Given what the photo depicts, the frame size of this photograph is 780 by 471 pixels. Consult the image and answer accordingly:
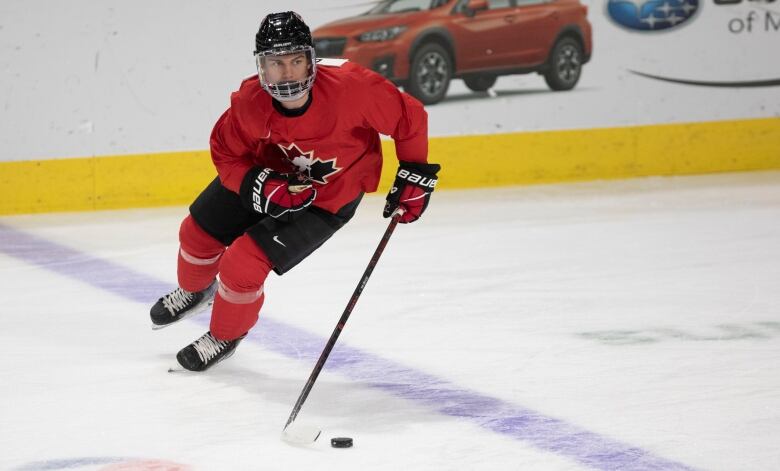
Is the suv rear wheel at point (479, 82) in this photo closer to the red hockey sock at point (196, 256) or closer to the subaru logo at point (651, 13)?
the subaru logo at point (651, 13)

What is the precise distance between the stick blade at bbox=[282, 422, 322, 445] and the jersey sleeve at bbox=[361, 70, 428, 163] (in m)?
0.82

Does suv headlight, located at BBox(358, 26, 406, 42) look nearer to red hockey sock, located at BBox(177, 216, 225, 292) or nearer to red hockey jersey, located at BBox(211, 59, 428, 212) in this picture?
red hockey sock, located at BBox(177, 216, 225, 292)

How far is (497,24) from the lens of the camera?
673cm

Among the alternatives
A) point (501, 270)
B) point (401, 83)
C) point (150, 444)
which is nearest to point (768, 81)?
point (401, 83)

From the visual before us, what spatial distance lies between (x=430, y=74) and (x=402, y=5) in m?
0.40

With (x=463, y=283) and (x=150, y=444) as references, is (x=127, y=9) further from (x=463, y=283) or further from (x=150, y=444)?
(x=150, y=444)

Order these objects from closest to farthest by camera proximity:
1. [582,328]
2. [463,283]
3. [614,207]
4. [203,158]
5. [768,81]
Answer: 1. [582,328]
2. [463,283]
3. [614,207]
4. [203,158]
5. [768,81]

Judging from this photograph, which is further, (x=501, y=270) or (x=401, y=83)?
(x=401, y=83)

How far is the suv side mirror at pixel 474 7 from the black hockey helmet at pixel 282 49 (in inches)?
153

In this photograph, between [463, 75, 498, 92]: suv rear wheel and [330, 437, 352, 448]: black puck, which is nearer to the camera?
[330, 437, 352, 448]: black puck

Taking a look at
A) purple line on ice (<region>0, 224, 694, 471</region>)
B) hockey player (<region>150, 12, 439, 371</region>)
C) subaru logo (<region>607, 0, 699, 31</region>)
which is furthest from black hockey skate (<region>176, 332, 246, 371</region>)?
subaru logo (<region>607, 0, 699, 31</region>)

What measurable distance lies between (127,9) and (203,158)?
0.85m

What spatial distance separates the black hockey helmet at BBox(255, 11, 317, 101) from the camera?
2.87m

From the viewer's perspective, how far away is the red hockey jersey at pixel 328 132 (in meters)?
3.00
